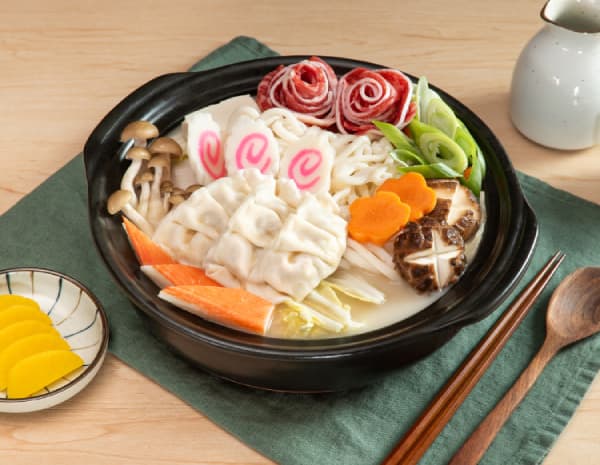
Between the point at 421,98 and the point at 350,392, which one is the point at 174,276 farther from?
the point at 421,98

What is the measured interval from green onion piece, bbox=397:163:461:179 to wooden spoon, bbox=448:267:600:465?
1.61 ft

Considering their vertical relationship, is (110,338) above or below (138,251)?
Result: below

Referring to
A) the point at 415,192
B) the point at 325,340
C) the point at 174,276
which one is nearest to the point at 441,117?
the point at 415,192

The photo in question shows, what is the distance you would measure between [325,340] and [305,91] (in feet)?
3.00

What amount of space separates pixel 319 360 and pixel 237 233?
0.44 meters

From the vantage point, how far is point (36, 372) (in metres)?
2.19

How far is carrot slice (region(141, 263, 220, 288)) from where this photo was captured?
2.23m

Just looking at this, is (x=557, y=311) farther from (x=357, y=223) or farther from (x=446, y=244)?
(x=357, y=223)

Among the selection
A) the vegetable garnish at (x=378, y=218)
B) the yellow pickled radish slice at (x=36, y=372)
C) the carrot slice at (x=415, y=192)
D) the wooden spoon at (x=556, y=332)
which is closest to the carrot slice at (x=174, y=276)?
the yellow pickled radish slice at (x=36, y=372)

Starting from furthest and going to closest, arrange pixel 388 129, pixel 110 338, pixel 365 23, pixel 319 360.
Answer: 1. pixel 365 23
2. pixel 388 129
3. pixel 110 338
4. pixel 319 360

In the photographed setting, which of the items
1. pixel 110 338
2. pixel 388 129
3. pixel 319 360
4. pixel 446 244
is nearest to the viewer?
pixel 319 360

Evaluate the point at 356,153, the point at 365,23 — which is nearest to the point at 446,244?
the point at 356,153

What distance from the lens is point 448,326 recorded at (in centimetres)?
207

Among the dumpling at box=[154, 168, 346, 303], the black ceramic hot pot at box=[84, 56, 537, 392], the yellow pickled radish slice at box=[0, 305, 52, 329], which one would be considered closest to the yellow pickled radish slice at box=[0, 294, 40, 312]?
the yellow pickled radish slice at box=[0, 305, 52, 329]
